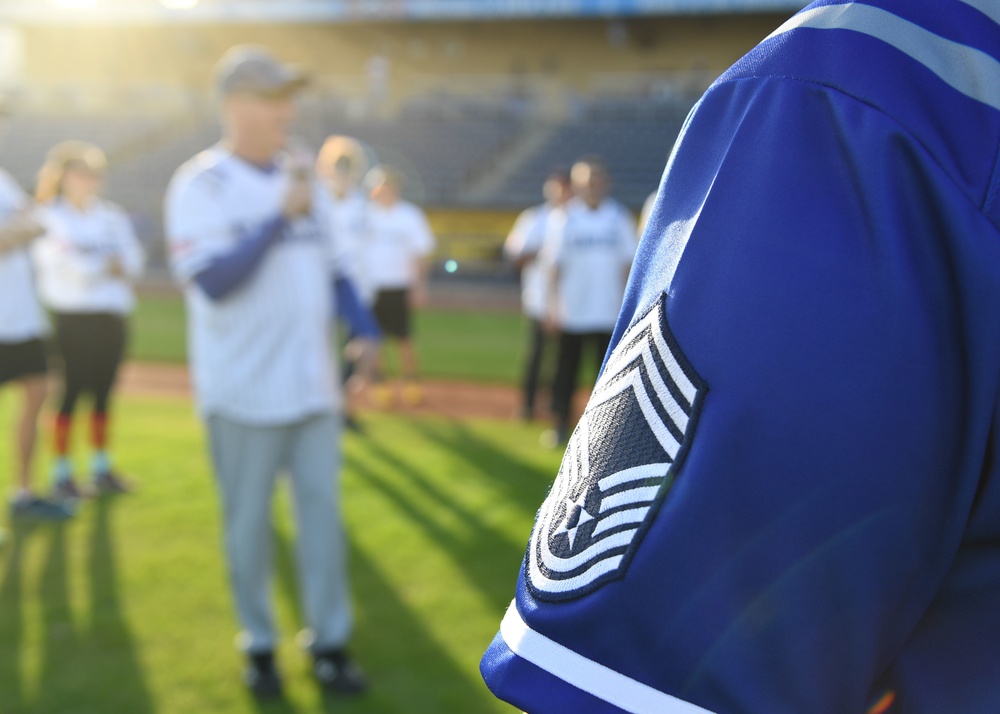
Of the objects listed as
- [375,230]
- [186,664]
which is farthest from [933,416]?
[375,230]

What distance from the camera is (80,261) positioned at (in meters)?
5.93

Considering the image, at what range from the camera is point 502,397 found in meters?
9.31

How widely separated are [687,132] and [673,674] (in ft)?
1.35

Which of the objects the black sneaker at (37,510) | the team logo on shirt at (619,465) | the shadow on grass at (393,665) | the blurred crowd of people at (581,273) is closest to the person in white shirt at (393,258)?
the blurred crowd of people at (581,273)

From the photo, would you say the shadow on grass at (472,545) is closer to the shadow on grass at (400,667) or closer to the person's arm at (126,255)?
the shadow on grass at (400,667)

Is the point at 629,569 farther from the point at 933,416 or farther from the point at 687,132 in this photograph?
the point at 687,132

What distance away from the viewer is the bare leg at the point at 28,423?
539 cm

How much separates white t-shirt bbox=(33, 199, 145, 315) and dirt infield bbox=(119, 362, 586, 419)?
301 cm

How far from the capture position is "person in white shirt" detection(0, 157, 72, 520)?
5.15m

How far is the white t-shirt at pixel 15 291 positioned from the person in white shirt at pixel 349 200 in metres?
2.26

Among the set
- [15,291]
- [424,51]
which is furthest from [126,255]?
[424,51]

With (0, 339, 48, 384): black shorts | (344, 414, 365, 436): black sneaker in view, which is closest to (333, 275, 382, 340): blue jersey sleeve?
(0, 339, 48, 384): black shorts

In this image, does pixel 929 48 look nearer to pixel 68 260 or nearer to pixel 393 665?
pixel 393 665

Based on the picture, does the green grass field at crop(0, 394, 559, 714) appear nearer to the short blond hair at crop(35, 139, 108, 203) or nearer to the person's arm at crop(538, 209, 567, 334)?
the person's arm at crop(538, 209, 567, 334)
